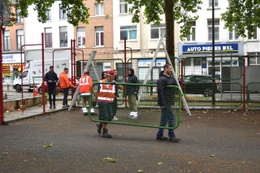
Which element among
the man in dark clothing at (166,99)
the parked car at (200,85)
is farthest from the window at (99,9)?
the man in dark clothing at (166,99)

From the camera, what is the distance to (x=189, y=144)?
8555mm

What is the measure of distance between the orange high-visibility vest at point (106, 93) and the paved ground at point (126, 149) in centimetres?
92

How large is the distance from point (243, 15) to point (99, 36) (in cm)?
2121

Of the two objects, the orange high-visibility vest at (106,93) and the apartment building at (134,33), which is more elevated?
the apartment building at (134,33)

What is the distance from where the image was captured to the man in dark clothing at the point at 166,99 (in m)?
8.96

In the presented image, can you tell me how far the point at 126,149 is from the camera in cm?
779

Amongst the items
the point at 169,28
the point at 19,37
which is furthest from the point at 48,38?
the point at 169,28

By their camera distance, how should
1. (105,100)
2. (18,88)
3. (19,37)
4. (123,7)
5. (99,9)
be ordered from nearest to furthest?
(105,100) → (18,88) → (123,7) → (99,9) → (19,37)

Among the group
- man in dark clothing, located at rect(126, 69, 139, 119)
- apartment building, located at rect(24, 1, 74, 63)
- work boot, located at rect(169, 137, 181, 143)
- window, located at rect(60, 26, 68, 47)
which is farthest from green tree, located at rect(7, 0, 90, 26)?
window, located at rect(60, 26, 68, 47)

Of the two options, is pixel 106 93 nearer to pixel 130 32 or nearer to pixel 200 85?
pixel 200 85

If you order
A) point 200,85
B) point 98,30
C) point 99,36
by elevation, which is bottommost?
point 200,85

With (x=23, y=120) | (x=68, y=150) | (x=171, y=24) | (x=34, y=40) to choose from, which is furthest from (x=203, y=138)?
(x=34, y=40)

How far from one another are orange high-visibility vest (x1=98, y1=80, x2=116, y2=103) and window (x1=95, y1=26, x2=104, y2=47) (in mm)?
32239

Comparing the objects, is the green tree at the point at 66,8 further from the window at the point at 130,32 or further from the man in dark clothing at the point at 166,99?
the window at the point at 130,32
